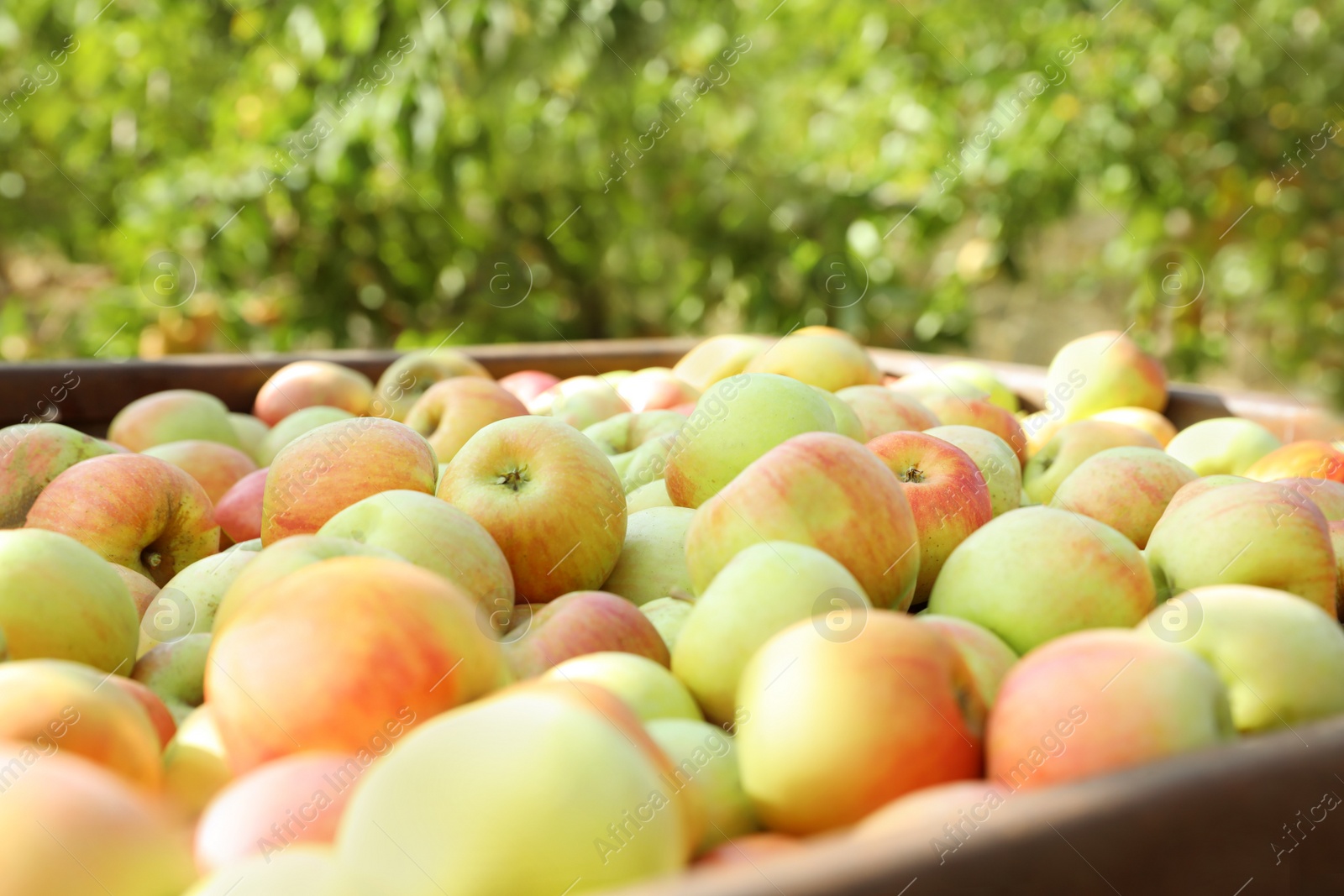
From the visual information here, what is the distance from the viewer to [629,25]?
11.4ft

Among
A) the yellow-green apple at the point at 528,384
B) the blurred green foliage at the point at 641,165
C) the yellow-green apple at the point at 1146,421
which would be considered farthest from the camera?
the blurred green foliage at the point at 641,165

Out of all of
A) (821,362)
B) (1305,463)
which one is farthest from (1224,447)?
(821,362)

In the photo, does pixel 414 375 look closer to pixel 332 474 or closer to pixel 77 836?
pixel 332 474

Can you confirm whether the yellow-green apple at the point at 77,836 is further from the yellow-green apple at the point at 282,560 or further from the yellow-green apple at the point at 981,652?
the yellow-green apple at the point at 981,652

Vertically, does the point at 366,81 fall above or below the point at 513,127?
above

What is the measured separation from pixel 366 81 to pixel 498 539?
107 inches

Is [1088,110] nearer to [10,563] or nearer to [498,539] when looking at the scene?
[498,539]

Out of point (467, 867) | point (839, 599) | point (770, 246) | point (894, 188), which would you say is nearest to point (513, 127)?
point (770, 246)

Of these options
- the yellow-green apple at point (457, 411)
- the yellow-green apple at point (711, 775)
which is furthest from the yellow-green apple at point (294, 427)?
the yellow-green apple at point (711, 775)

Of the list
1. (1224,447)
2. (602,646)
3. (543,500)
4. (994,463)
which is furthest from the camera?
(1224,447)

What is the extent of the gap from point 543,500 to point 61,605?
1.69ft

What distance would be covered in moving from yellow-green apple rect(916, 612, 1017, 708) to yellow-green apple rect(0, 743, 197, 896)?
0.62 metres

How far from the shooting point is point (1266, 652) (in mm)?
919

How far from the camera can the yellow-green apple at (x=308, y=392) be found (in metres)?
2.33
